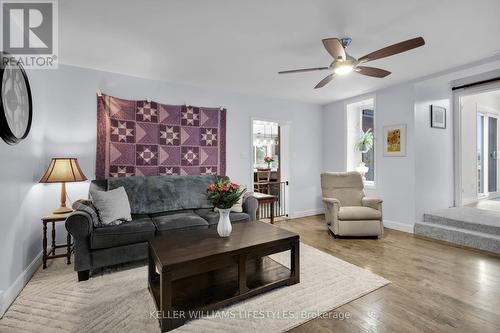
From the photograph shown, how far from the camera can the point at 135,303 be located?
1939mm

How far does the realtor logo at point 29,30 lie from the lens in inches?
78.9

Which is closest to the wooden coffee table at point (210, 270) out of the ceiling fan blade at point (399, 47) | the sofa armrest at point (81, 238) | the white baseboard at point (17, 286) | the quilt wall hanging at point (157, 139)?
the sofa armrest at point (81, 238)

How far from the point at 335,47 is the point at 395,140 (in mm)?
2764

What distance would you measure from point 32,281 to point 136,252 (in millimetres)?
979

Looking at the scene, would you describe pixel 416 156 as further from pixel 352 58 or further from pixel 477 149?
pixel 477 149

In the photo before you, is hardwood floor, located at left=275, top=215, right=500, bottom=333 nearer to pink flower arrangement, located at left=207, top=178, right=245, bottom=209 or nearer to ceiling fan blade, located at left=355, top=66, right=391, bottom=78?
pink flower arrangement, located at left=207, top=178, right=245, bottom=209

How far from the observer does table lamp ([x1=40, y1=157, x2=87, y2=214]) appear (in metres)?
2.62

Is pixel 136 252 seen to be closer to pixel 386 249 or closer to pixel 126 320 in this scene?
pixel 126 320

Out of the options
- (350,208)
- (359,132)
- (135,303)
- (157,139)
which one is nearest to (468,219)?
(350,208)

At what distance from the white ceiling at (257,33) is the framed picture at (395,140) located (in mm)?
923

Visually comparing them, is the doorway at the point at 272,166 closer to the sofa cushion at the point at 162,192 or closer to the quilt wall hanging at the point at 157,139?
the quilt wall hanging at the point at 157,139

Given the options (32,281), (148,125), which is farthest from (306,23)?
(32,281)

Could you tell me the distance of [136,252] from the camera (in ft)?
8.36

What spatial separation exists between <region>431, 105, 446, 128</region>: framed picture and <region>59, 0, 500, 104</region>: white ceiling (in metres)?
0.94
